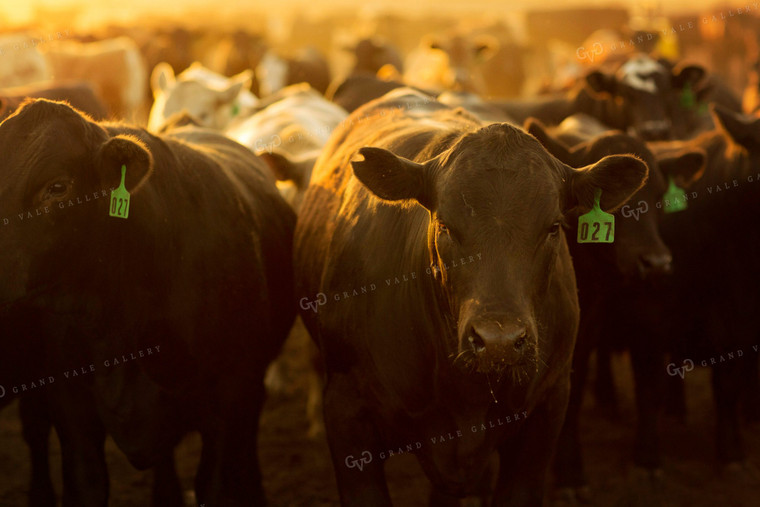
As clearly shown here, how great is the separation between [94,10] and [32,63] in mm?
47396

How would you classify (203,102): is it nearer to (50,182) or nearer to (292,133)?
(292,133)

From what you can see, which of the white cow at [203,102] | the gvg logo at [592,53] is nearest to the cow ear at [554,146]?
the white cow at [203,102]

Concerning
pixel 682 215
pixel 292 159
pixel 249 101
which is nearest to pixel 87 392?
pixel 292 159

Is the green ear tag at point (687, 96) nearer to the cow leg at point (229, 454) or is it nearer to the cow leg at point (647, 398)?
the cow leg at point (647, 398)

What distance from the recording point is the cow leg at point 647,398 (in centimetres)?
469

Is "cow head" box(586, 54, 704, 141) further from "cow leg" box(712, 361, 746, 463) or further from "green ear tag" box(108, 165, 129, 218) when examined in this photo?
"green ear tag" box(108, 165, 129, 218)

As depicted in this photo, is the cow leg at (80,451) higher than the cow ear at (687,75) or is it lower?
lower

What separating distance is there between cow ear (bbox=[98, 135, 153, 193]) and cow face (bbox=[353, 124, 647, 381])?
780mm

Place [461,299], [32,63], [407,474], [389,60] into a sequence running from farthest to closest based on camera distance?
[32,63], [389,60], [407,474], [461,299]

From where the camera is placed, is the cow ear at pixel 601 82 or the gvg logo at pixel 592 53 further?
the gvg logo at pixel 592 53

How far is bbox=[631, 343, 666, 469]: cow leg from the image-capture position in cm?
469

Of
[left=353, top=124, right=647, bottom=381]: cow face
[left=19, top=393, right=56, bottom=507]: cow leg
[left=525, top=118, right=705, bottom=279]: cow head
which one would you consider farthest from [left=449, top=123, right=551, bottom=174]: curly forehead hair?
[left=19, top=393, right=56, bottom=507]: cow leg

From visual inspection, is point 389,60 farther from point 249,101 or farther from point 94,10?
point 94,10

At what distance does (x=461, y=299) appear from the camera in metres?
2.76
